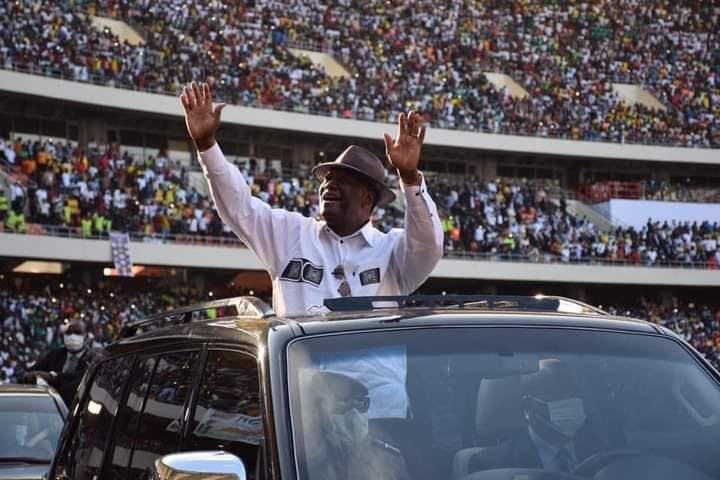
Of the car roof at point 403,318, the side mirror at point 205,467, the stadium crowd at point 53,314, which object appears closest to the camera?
the side mirror at point 205,467

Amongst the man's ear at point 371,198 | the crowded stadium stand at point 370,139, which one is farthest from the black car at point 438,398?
the crowded stadium stand at point 370,139

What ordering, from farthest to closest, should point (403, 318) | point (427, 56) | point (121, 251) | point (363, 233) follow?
point (427, 56)
point (121, 251)
point (363, 233)
point (403, 318)

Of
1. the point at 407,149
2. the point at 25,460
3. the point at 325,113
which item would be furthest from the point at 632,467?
the point at 325,113

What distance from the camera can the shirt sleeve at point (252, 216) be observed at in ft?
17.8

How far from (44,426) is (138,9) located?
97.3 ft

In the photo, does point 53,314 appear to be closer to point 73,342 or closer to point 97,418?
point 73,342

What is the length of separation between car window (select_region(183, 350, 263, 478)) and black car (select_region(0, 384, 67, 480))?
4.32 meters

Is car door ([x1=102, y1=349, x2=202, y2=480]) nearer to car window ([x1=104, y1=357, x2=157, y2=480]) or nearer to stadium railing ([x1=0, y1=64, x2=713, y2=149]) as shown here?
car window ([x1=104, y1=357, x2=157, y2=480])

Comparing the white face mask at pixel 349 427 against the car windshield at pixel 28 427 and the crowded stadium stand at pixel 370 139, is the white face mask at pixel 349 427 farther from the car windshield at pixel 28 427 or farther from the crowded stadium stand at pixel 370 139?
the crowded stadium stand at pixel 370 139

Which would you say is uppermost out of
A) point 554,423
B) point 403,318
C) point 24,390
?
point 403,318

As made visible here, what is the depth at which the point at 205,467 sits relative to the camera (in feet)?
9.00

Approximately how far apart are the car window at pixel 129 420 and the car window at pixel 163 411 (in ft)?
0.13

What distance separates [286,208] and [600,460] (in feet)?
96.7

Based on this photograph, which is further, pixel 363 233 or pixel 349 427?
pixel 363 233
